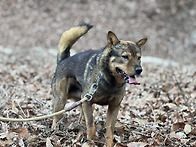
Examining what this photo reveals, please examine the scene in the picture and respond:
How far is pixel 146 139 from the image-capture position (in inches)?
191

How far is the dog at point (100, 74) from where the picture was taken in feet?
14.2

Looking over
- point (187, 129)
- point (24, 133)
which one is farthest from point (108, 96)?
point (187, 129)

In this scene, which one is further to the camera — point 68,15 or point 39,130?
point 68,15

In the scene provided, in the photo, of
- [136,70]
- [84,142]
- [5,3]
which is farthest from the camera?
[5,3]

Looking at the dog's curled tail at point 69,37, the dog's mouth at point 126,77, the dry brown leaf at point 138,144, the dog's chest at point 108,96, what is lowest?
the dry brown leaf at point 138,144

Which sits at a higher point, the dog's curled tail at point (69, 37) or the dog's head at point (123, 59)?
the dog's curled tail at point (69, 37)

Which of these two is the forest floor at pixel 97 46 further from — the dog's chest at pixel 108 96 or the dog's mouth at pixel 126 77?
the dog's mouth at pixel 126 77

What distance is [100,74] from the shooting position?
4.62 meters

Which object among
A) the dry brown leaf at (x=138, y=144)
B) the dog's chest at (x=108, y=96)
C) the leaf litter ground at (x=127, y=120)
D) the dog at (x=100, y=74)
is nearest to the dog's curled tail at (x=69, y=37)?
the dog at (x=100, y=74)

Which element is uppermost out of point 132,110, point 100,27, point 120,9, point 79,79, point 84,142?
point 120,9

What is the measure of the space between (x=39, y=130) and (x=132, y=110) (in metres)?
2.15

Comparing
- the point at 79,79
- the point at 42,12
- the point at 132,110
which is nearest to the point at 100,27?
the point at 42,12

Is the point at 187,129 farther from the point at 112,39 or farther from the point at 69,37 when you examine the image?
the point at 69,37

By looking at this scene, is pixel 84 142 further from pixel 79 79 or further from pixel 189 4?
pixel 189 4
